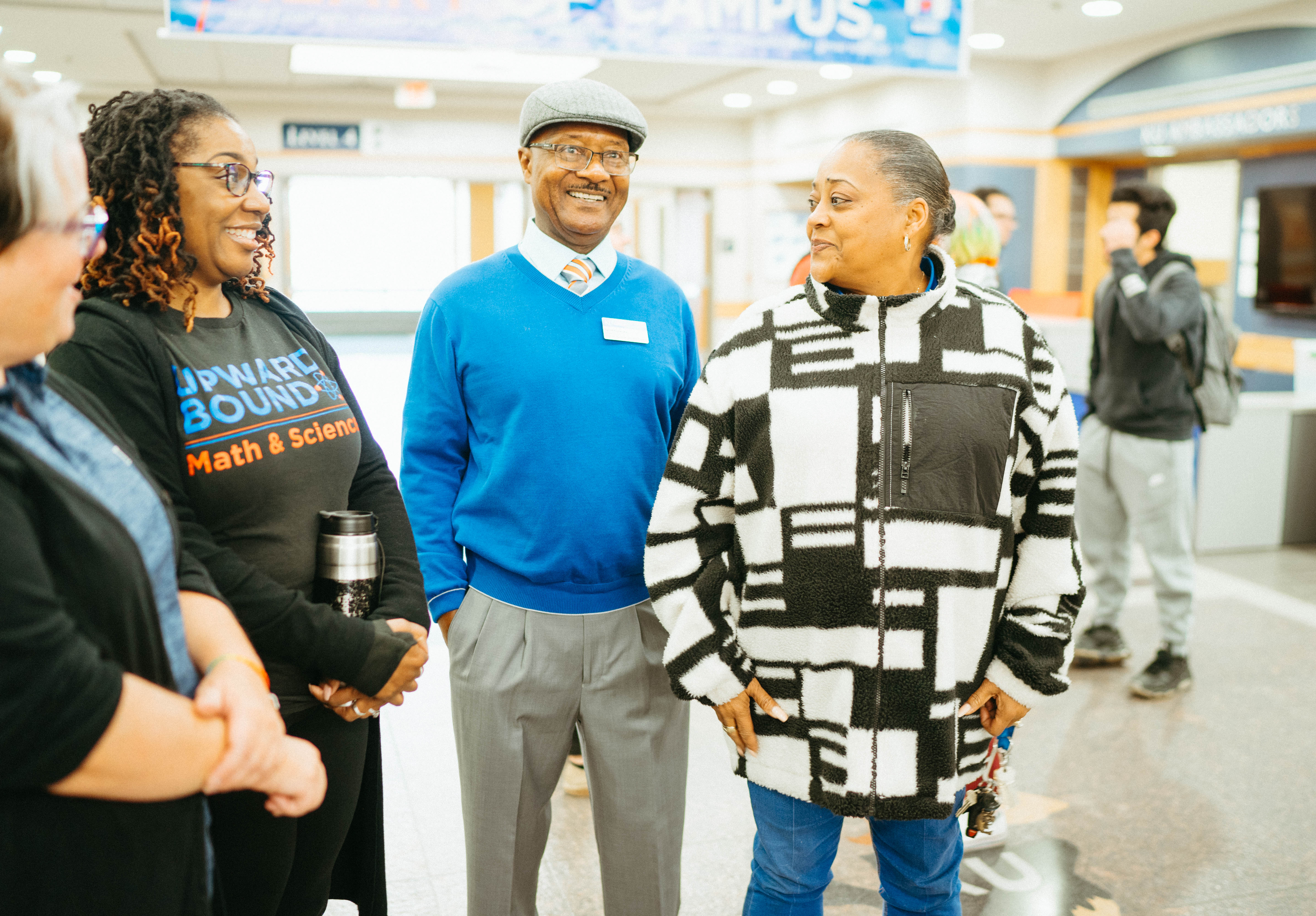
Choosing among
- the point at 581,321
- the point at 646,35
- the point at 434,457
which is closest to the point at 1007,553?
the point at 581,321

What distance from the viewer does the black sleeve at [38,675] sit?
79 centimetres

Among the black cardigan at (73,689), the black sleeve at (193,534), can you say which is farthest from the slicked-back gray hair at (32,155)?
the black sleeve at (193,534)

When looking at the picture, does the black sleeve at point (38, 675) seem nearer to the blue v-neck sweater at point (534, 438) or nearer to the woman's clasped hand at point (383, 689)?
the woman's clasped hand at point (383, 689)

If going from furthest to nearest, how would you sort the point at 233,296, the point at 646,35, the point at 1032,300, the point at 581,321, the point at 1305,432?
the point at 1032,300 < the point at 1305,432 < the point at 646,35 < the point at 581,321 < the point at 233,296

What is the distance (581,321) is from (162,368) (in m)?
0.66

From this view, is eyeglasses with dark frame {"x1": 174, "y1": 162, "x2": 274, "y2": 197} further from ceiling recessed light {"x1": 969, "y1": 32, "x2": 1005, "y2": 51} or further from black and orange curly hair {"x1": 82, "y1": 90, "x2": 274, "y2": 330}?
ceiling recessed light {"x1": 969, "y1": 32, "x2": 1005, "y2": 51}

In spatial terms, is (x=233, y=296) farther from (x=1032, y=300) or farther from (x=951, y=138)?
(x=951, y=138)

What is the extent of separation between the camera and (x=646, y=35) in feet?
13.2

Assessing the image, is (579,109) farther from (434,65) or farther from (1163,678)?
(434,65)

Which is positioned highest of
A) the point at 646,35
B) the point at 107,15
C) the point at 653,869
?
the point at 107,15

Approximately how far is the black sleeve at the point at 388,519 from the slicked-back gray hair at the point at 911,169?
854 mm

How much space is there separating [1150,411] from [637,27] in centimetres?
245

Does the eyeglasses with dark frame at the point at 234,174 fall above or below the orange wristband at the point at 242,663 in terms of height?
above

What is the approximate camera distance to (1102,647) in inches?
152
